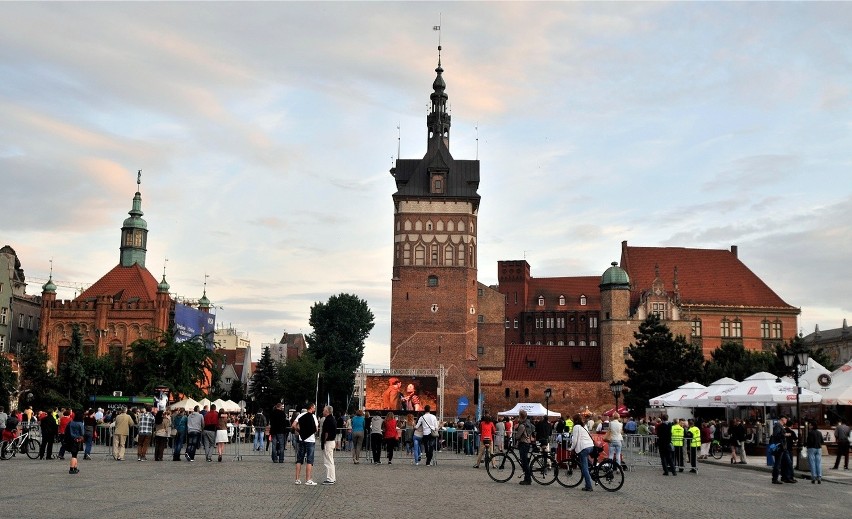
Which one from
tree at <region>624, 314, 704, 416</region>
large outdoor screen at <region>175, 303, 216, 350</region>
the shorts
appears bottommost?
the shorts

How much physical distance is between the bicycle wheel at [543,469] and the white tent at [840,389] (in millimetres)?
14557

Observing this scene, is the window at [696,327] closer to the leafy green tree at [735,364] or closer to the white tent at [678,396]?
the leafy green tree at [735,364]

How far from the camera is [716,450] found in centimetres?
3638

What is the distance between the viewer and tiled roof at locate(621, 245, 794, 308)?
93688 mm

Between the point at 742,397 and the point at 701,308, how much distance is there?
6209 centimetres

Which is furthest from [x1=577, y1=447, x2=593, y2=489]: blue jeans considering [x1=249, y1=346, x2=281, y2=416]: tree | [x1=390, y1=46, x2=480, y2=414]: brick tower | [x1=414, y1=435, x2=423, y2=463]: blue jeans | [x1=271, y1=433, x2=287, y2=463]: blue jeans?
[x1=249, y1=346, x2=281, y2=416]: tree

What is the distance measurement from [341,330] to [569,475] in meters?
87.4

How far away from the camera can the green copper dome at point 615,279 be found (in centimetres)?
8529

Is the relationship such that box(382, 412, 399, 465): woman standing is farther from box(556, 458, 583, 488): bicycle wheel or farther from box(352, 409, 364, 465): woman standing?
box(556, 458, 583, 488): bicycle wheel

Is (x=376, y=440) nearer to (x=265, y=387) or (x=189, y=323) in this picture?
(x=189, y=323)

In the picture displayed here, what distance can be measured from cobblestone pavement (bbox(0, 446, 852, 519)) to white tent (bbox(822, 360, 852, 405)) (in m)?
7.24

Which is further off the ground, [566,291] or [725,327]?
[566,291]

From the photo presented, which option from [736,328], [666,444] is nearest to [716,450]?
[666,444]

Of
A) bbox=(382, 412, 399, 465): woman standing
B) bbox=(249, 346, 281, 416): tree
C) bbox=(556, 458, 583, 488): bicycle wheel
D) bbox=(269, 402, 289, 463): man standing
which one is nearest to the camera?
bbox=(556, 458, 583, 488): bicycle wheel
